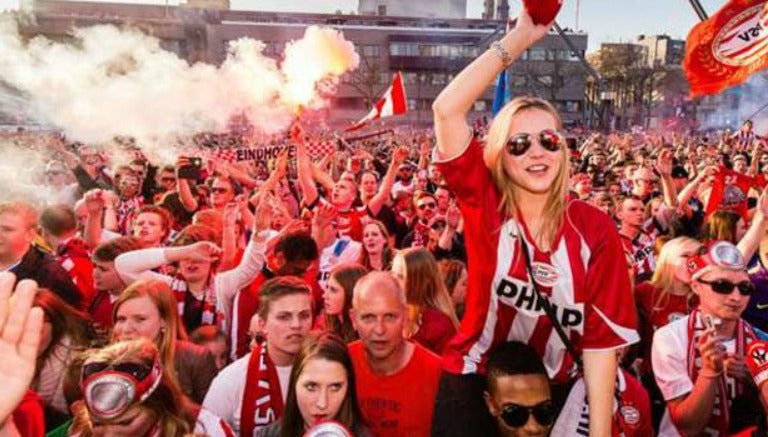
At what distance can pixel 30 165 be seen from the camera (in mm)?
12578

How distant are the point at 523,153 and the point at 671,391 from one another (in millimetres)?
1793

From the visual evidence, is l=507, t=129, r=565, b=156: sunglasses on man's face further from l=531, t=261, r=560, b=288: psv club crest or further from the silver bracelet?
l=531, t=261, r=560, b=288: psv club crest

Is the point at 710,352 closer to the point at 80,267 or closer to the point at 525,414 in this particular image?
the point at 525,414

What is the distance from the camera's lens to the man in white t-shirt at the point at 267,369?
11.5 feet

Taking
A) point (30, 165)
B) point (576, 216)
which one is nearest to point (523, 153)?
point (576, 216)

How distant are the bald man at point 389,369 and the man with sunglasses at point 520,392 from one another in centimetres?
75

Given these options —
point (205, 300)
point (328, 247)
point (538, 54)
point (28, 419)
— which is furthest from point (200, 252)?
point (538, 54)

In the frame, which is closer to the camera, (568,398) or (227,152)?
(568,398)

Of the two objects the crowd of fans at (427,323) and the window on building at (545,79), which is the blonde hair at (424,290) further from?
the window on building at (545,79)

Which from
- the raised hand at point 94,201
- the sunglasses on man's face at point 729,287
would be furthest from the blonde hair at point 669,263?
the raised hand at point 94,201

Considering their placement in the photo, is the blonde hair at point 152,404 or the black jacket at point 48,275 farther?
the black jacket at point 48,275

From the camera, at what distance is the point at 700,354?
340cm

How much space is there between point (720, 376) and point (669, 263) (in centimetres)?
153

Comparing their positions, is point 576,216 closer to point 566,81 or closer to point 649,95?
point 649,95
